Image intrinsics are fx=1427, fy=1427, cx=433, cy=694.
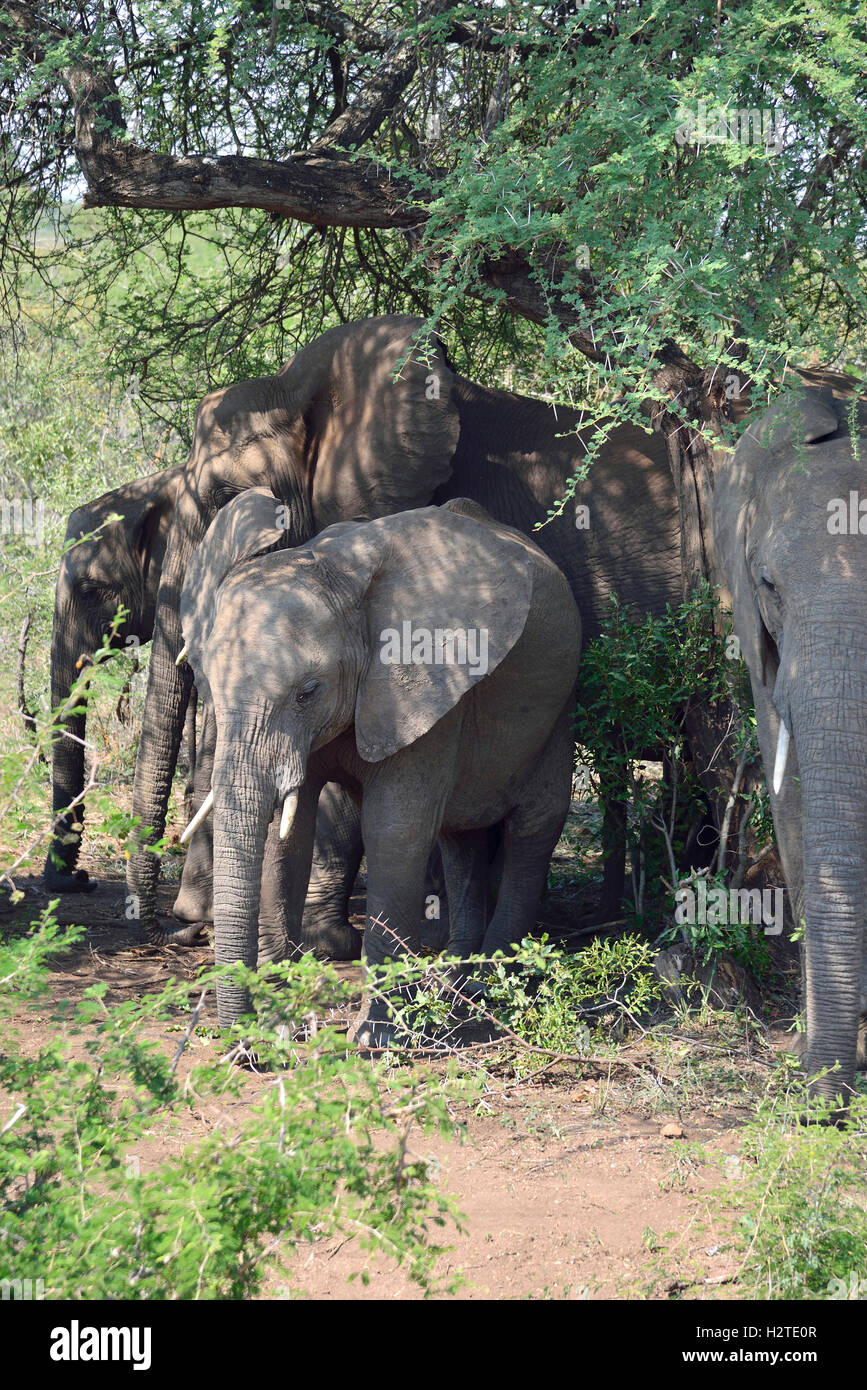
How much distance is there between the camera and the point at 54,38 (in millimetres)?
7281

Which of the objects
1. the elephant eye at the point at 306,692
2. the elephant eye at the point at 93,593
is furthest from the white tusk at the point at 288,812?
Answer: the elephant eye at the point at 93,593

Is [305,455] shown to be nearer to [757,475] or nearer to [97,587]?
[97,587]

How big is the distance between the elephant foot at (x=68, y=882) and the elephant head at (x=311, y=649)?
2517 millimetres

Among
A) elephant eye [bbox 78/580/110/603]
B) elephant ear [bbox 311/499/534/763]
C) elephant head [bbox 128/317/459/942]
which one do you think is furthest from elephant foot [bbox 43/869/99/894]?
elephant ear [bbox 311/499/534/763]

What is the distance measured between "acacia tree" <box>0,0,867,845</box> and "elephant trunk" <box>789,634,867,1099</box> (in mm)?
1252

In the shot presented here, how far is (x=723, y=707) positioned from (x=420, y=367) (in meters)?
2.25

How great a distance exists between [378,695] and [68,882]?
349 cm

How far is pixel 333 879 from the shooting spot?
7.35 m

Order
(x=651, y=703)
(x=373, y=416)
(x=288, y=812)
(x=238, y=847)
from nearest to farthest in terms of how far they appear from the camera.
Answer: (x=238, y=847), (x=288, y=812), (x=651, y=703), (x=373, y=416)

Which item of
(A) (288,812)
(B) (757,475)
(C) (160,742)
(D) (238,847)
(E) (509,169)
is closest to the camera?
(D) (238,847)

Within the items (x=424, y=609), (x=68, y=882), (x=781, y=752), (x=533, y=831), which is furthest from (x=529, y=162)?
(x=68, y=882)

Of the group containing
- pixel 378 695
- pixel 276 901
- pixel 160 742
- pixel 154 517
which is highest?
pixel 154 517

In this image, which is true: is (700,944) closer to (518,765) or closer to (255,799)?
(518,765)

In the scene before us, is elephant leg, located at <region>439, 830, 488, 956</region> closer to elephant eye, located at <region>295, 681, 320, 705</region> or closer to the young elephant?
the young elephant
